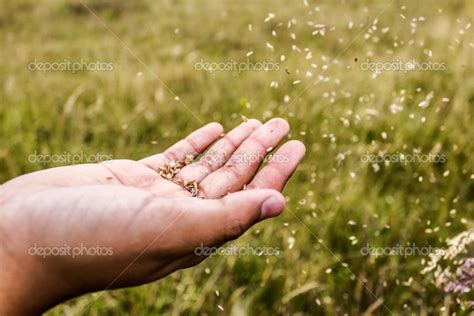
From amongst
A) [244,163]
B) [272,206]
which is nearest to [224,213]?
[272,206]

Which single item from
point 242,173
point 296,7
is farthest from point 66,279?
point 296,7

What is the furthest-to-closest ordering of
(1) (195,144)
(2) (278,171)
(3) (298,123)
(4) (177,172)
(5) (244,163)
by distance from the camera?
(3) (298,123), (1) (195,144), (4) (177,172), (5) (244,163), (2) (278,171)

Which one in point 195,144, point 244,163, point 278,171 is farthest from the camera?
point 195,144

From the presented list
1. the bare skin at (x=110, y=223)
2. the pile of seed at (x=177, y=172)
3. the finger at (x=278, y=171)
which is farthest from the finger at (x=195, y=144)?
the finger at (x=278, y=171)

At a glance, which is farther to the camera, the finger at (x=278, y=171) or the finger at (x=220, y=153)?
the finger at (x=220, y=153)

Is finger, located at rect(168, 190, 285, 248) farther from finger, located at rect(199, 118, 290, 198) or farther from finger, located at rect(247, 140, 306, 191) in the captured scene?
finger, located at rect(199, 118, 290, 198)

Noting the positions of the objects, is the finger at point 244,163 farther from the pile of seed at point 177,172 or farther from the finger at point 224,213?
the finger at point 224,213

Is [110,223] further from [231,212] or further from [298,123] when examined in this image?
[298,123]
